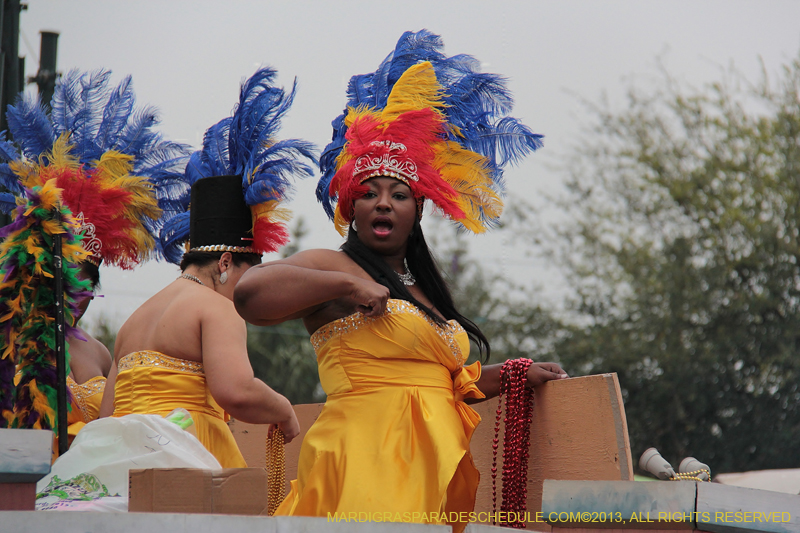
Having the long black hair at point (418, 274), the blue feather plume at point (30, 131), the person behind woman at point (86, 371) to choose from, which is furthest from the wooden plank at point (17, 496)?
the blue feather plume at point (30, 131)

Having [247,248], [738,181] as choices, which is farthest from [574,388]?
[738,181]

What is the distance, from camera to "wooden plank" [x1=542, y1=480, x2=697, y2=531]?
6.46 ft

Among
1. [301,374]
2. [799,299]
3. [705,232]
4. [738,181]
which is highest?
[738,181]

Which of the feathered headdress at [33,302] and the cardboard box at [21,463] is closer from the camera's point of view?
the cardboard box at [21,463]

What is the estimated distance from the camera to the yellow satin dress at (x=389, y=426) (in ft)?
8.18

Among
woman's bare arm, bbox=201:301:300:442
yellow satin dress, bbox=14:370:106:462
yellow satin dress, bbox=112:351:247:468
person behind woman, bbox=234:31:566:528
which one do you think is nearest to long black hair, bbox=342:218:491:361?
person behind woman, bbox=234:31:566:528

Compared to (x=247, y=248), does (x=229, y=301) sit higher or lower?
lower

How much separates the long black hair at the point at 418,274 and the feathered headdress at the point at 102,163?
1790 mm

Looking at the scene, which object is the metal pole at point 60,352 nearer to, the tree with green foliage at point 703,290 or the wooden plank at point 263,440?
the wooden plank at point 263,440

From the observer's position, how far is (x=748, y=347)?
39.6 feet

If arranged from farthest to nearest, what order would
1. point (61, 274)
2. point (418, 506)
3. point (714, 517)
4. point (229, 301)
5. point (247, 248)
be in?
point (247, 248) → point (229, 301) → point (61, 274) → point (418, 506) → point (714, 517)

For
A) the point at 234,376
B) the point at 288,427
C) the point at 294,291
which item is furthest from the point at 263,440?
the point at 294,291

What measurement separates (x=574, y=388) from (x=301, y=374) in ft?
53.3

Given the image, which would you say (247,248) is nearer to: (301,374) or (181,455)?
(181,455)
